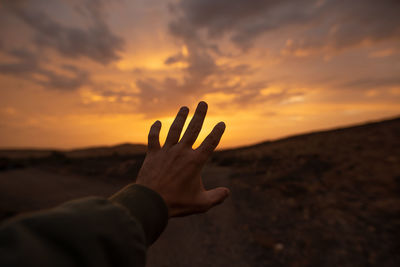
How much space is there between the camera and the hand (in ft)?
4.30

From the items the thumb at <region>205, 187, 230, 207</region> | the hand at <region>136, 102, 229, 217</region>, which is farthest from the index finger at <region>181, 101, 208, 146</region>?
the thumb at <region>205, 187, 230, 207</region>

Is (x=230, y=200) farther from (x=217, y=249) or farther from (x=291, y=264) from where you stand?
(x=291, y=264)

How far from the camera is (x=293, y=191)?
520cm

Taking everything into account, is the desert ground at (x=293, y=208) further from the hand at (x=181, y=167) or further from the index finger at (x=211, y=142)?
the index finger at (x=211, y=142)

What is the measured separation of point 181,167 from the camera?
1.40m

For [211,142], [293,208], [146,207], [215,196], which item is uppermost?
[211,142]

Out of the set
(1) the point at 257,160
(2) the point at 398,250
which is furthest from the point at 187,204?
(1) the point at 257,160

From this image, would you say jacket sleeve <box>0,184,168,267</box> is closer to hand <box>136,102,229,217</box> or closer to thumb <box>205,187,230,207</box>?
hand <box>136,102,229,217</box>

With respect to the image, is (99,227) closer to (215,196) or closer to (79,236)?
(79,236)

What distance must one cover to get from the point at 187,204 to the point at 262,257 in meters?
2.50

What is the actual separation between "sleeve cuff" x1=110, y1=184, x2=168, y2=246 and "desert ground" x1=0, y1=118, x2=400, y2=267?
2.64m

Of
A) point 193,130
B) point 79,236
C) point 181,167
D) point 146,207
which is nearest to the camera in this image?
point 79,236

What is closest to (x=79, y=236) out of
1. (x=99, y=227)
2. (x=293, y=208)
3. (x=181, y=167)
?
(x=99, y=227)

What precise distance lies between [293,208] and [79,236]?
14.9ft
